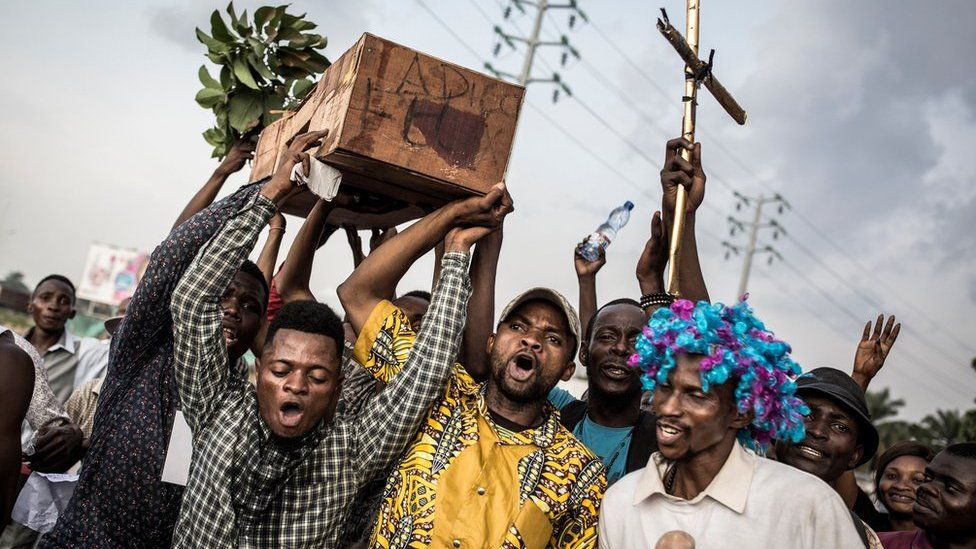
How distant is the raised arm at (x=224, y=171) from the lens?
4613 millimetres

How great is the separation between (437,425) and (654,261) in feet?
5.75

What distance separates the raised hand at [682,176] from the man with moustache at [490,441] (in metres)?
0.79

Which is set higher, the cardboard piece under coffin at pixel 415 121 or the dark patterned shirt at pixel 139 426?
the cardboard piece under coffin at pixel 415 121

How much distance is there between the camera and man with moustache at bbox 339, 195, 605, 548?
2.97 meters

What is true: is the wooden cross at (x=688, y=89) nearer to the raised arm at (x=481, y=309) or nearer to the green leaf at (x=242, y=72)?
the raised arm at (x=481, y=309)

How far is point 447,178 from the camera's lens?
3.33m

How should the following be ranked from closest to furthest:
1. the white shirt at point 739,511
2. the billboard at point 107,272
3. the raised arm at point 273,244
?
the white shirt at point 739,511 < the raised arm at point 273,244 < the billboard at point 107,272

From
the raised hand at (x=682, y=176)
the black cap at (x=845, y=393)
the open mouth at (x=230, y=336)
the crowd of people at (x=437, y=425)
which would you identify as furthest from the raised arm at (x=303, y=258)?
the black cap at (x=845, y=393)

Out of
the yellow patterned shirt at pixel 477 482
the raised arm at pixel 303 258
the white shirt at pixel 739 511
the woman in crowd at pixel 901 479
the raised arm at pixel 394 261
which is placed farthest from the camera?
the woman in crowd at pixel 901 479

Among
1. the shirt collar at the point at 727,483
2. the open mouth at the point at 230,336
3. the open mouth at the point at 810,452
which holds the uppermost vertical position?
the open mouth at the point at 810,452

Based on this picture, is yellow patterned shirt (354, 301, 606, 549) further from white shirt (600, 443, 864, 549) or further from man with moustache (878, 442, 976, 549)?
man with moustache (878, 442, 976, 549)

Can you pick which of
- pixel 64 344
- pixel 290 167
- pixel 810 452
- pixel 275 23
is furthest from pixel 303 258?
pixel 64 344

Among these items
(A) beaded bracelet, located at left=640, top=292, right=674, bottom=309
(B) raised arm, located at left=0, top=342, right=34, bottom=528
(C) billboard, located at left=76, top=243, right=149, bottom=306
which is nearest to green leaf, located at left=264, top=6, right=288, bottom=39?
(B) raised arm, located at left=0, top=342, right=34, bottom=528

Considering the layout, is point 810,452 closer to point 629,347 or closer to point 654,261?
point 629,347
